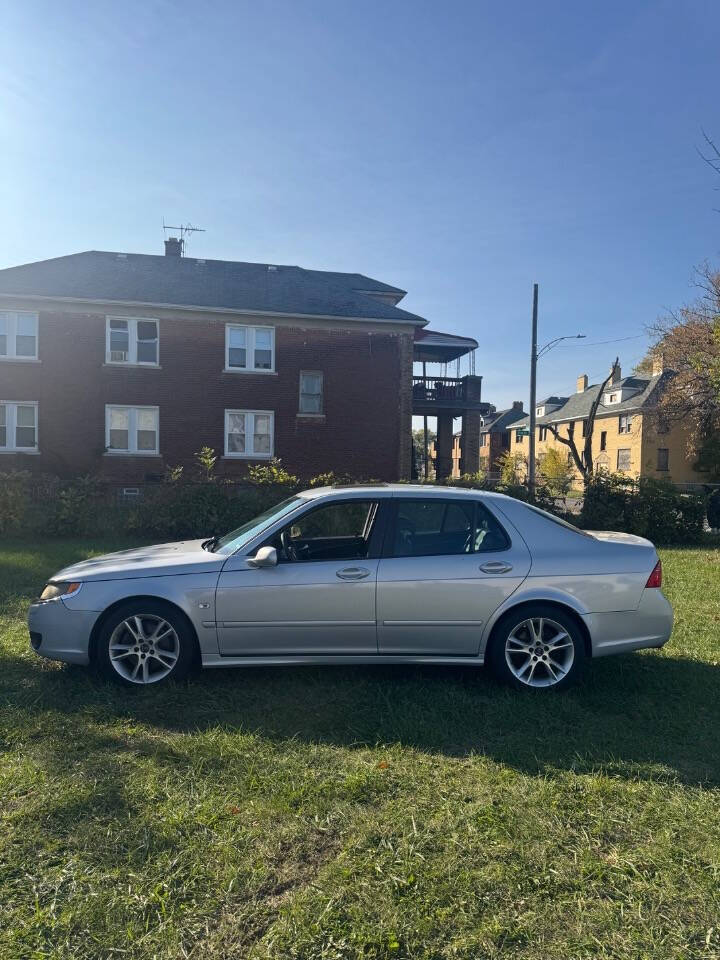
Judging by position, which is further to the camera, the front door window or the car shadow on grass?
the front door window

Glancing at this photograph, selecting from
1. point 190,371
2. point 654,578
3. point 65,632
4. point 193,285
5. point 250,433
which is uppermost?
point 193,285

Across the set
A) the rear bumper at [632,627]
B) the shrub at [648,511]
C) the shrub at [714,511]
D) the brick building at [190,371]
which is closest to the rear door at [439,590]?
the rear bumper at [632,627]

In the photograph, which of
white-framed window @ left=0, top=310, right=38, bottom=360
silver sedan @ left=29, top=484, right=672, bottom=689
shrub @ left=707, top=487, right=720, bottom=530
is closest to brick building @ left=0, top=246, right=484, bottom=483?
white-framed window @ left=0, top=310, right=38, bottom=360

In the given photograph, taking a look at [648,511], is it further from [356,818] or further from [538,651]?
[356,818]

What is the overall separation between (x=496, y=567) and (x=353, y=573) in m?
1.01

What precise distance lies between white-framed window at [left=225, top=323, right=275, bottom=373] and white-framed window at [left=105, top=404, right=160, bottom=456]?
3.13 metres

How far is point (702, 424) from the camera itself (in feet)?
115

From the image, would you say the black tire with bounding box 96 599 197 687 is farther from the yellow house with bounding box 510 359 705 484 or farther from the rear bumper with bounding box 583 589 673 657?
the yellow house with bounding box 510 359 705 484

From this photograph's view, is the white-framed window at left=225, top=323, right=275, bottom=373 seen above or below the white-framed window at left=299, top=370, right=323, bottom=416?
above

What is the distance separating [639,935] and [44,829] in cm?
242

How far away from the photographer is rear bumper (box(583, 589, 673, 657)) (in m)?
4.67

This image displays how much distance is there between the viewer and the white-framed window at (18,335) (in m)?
21.3

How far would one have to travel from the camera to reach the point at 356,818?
3.01m

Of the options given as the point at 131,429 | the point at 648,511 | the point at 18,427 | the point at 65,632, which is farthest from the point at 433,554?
the point at 18,427
